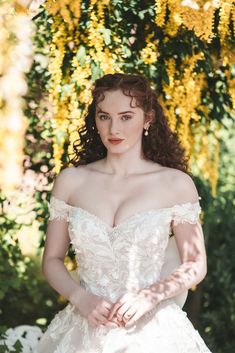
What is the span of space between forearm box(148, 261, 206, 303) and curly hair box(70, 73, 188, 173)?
0.49 m

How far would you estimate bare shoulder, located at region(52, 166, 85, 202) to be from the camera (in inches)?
119

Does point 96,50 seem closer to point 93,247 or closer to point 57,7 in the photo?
point 57,7

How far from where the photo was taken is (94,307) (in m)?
2.70

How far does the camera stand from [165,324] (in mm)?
2818

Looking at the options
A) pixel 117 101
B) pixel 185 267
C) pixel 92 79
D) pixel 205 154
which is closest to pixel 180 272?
pixel 185 267

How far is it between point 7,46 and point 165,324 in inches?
67.4

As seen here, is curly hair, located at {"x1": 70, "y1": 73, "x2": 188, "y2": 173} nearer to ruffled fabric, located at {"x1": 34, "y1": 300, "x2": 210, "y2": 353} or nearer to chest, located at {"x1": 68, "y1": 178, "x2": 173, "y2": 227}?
chest, located at {"x1": 68, "y1": 178, "x2": 173, "y2": 227}

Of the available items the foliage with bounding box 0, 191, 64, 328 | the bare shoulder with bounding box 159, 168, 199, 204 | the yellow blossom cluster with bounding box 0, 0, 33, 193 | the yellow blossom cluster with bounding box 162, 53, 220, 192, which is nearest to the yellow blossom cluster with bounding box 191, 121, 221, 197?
the yellow blossom cluster with bounding box 162, 53, 220, 192

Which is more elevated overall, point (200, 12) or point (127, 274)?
point (200, 12)

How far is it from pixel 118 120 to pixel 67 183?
357mm

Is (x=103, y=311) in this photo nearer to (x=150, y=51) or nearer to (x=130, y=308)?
(x=130, y=308)

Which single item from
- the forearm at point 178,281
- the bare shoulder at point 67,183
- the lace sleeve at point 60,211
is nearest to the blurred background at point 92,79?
the bare shoulder at point 67,183

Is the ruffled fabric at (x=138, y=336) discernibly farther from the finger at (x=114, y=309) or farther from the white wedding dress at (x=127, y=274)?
the finger at (x=114, y=309)

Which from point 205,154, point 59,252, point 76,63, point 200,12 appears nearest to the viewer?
point 59,252
